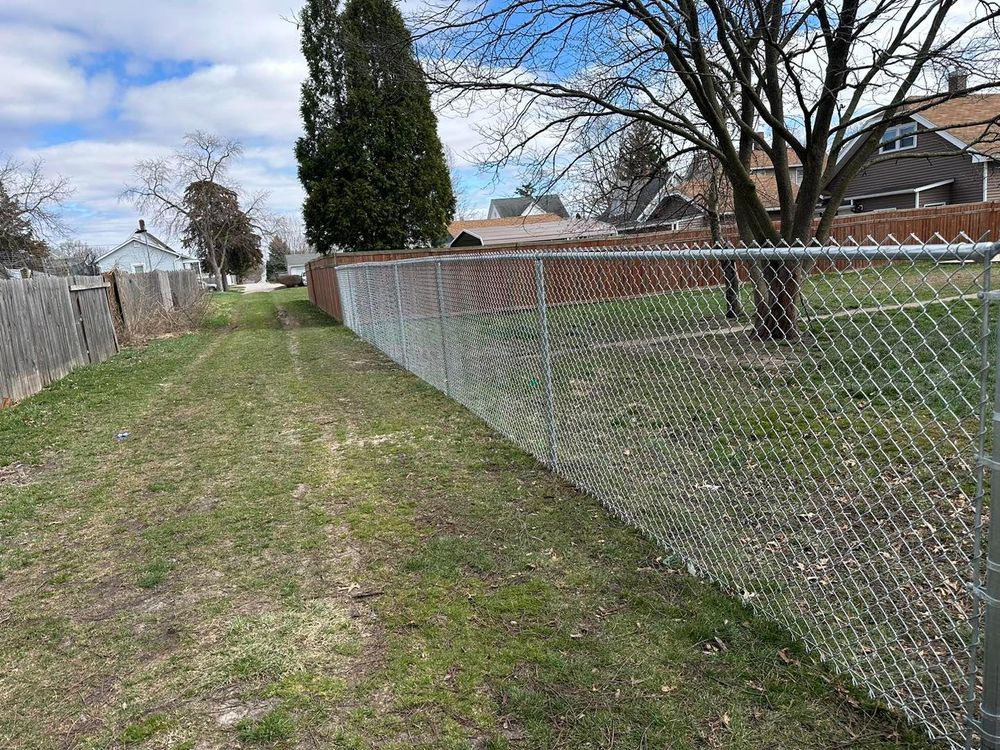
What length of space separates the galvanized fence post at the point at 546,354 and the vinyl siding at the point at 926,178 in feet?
77.3

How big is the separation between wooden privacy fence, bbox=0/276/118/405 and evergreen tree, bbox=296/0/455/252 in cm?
983

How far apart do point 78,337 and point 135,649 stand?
10173 mm

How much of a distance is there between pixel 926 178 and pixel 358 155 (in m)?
21.4

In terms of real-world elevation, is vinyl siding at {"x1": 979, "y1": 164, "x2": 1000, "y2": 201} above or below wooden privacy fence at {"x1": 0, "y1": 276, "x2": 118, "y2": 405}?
above

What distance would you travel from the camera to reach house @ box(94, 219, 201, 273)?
58.2 meters

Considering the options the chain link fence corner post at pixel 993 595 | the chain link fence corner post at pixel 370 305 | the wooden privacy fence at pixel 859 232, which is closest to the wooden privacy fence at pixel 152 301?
the wooden privacy fence at pixel 859 232

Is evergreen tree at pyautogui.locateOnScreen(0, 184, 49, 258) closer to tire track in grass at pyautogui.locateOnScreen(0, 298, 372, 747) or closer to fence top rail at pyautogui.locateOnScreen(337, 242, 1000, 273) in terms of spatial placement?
tire track in grass at pyautogui.locateOnScreen(0, 298, 372, 747)

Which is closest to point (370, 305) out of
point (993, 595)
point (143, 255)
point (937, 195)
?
point (993, 595)

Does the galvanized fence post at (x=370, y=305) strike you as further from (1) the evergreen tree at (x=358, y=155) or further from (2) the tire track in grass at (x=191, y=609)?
(1) the evergreen tree at (x=358, y=155)

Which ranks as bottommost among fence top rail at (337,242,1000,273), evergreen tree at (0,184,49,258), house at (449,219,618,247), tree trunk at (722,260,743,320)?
tree trunk at (722,260,743,320)

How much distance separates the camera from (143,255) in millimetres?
59875

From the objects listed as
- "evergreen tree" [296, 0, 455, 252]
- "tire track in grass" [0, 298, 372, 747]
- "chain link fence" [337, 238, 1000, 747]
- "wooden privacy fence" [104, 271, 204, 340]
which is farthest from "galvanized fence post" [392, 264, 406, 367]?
"evergreen tree" [296, 0, 455, 252]

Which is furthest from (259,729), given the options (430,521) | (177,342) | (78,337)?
(177,342)

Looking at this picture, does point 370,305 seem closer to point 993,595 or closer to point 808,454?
point 808,454
